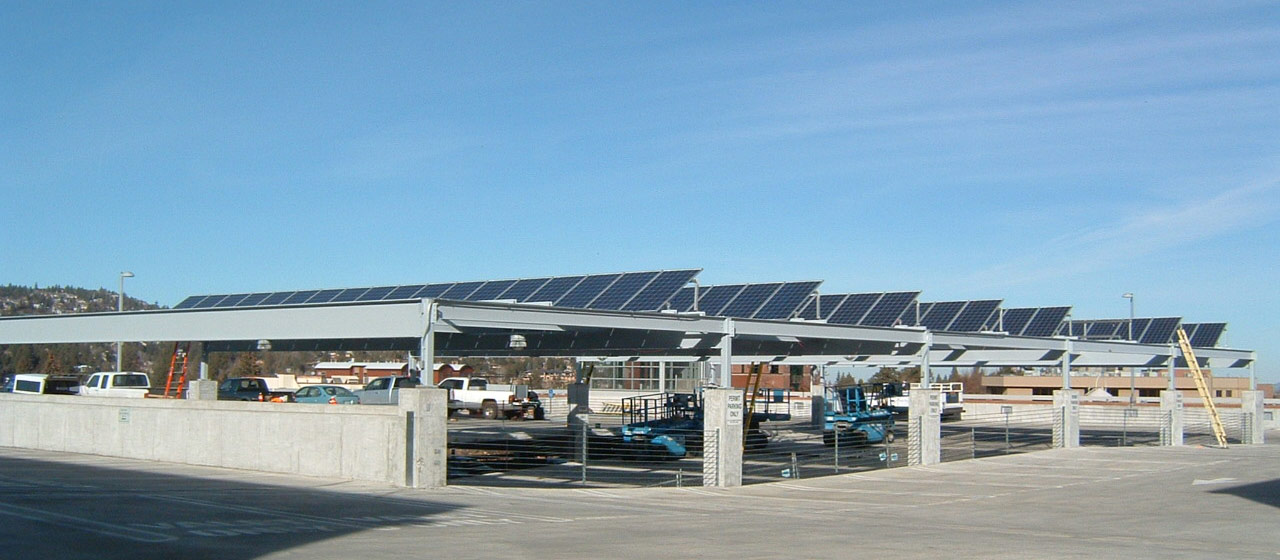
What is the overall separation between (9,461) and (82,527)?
13.1 m

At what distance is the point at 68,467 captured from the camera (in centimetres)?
2244

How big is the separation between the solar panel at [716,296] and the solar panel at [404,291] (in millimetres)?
9122

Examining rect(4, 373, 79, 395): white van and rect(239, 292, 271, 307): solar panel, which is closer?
rect(239, 292, 271, 307): solar panel

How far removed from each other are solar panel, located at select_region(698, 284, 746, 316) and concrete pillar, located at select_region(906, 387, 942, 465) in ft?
19.7

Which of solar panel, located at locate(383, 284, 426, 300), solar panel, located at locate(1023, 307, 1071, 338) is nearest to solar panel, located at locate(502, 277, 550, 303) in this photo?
solar panel, located at locate(383, 284, 426, 300)

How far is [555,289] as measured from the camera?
28.4m

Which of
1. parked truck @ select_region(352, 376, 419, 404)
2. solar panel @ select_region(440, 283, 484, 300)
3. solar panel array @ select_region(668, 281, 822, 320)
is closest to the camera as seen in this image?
solar panel array @ select_region(668, 281, 822, 320)

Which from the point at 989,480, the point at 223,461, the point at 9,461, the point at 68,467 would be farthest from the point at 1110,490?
the point at 9,461

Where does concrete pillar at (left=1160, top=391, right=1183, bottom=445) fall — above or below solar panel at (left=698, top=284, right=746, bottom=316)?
below

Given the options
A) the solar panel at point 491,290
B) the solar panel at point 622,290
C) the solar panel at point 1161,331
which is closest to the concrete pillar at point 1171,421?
the solar panel at point 1161,331

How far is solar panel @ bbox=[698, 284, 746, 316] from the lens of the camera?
1232 inches

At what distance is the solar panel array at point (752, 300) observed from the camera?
28.5m

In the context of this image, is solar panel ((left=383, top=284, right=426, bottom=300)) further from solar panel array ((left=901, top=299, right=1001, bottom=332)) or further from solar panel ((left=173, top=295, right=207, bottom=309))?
solar panel array ((left=901, top=299, right=1001, bottom=332))

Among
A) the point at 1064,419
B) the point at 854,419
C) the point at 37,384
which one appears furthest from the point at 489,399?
the point at 1064,419
